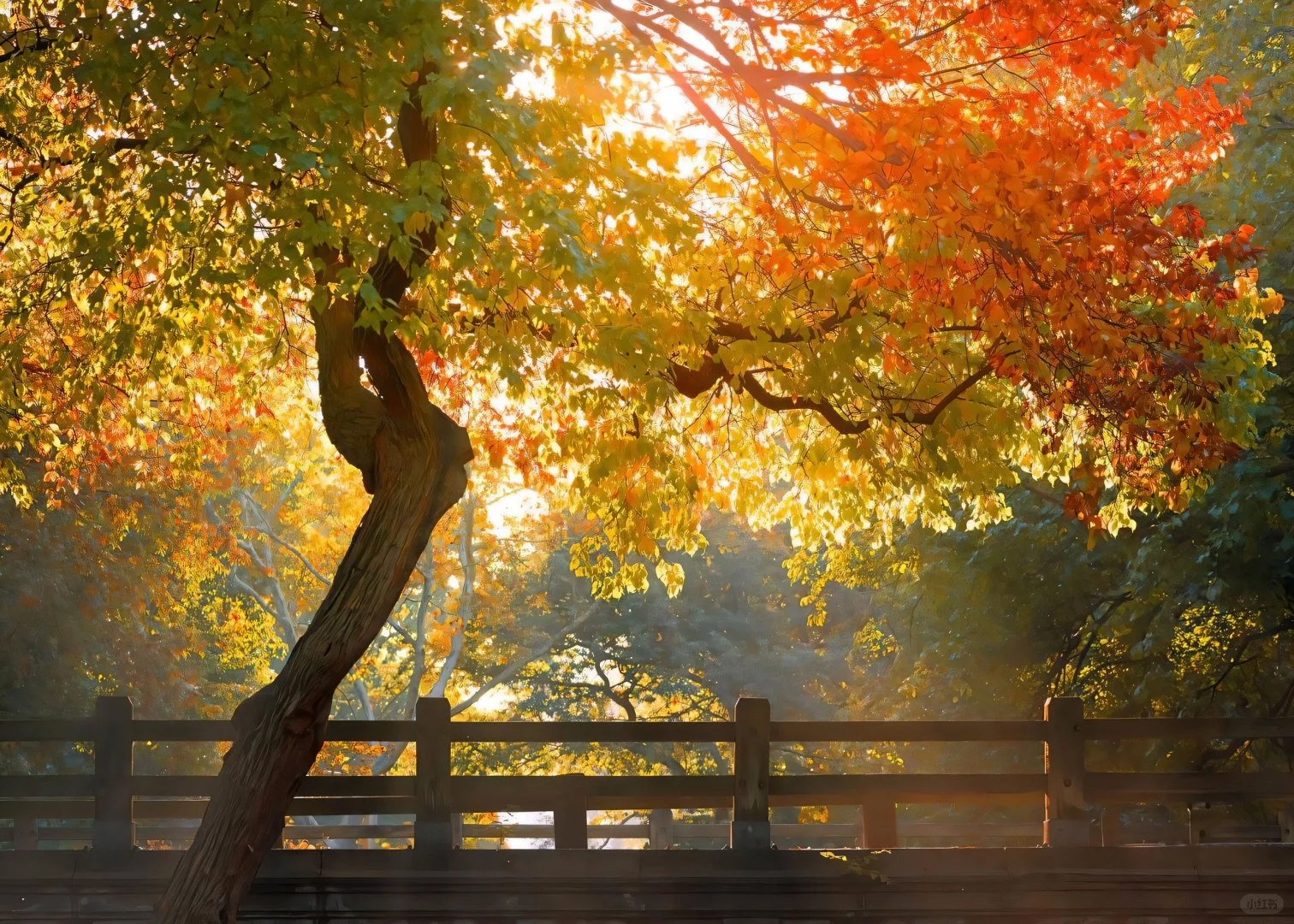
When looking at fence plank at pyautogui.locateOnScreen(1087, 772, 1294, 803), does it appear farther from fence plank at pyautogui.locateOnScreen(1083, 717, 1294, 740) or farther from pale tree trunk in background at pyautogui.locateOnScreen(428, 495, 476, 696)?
pale tree trunk in background at pyautogui.locateOnScreen(428, 495, 476, 696)

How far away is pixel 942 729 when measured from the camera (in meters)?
10.8

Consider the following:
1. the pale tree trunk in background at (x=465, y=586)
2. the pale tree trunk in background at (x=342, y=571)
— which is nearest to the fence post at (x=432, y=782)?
the pale tree trunk in background at (x=342, y=571)

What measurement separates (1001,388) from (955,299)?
4.83m

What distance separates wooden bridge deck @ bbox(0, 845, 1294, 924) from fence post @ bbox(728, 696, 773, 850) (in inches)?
7.1

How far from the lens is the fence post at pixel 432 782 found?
34.5ft

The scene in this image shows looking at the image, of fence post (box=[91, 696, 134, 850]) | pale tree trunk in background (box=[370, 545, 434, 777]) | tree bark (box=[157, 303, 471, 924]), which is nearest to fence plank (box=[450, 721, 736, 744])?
tree bark (box=[157, 303, 471, 924])

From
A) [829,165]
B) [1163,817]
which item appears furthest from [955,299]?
[1163,817]

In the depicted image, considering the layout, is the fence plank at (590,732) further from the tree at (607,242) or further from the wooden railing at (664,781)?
the tree at (607,242)

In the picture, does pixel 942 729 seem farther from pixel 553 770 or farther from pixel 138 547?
pixel 553 770

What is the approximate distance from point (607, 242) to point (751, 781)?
15.2 ft

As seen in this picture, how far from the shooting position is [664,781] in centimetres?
1085

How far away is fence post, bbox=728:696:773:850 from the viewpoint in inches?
423

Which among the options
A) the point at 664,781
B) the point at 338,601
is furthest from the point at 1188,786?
the point at 338,601

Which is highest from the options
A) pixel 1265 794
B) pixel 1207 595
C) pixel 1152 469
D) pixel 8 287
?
pixel 8 287
